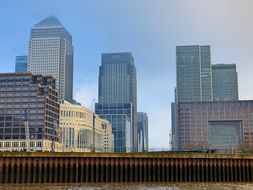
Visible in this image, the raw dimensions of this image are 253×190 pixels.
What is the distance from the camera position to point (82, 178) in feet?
242

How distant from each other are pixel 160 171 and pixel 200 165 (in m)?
7.82

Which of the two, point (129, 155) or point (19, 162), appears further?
point (129, 155)

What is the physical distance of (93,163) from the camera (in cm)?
7494

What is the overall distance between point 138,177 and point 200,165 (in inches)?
476

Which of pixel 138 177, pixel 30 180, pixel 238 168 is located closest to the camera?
pixel 30 180

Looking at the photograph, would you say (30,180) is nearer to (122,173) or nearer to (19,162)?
(19,162)

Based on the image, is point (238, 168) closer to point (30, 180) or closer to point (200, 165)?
point (200, 165)

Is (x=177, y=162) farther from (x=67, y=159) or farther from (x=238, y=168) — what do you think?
(x=67, y=159)

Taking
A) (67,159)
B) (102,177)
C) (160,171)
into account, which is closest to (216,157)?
(160,171)

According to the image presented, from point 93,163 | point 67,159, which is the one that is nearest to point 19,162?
point 67,159

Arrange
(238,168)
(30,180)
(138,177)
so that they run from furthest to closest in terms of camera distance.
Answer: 1. (238,168)
2. (138,177)
3. (30,180)

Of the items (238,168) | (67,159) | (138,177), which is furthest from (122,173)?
(238,168)

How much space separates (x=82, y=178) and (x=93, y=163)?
319 cm

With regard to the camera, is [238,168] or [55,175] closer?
[55,175]
